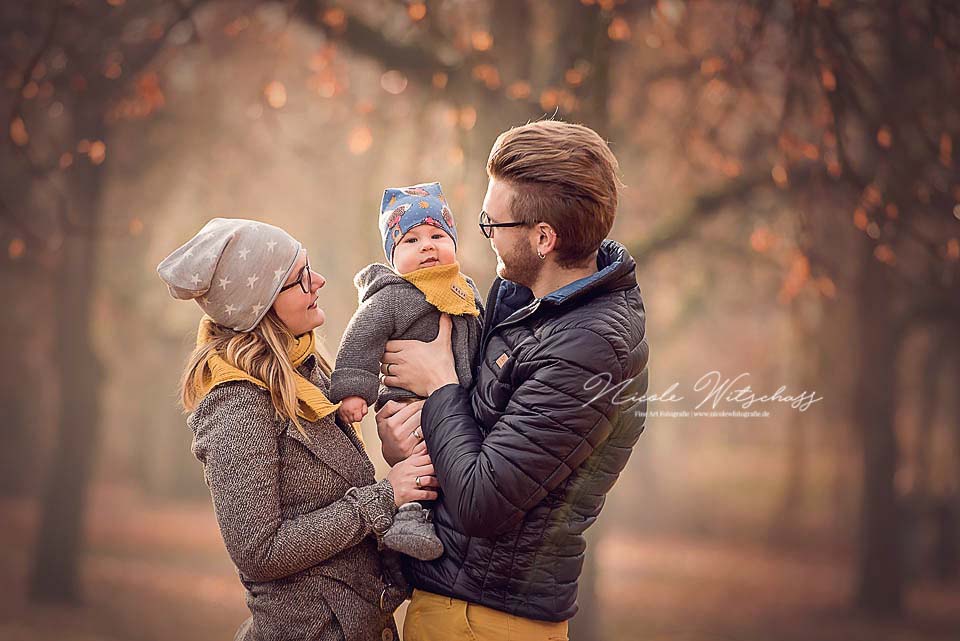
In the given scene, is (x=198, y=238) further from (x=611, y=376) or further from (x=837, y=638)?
(x=837, y=638)

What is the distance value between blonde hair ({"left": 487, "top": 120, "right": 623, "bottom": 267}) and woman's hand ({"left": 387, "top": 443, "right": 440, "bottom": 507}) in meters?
0.60

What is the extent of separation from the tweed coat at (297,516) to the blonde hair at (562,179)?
0.71 metres

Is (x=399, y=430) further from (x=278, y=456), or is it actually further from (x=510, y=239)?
(x=510, y=239)

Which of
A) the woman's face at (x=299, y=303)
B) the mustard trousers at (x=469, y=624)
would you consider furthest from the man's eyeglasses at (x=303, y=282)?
the mustard trousers at (x=469, y=624)

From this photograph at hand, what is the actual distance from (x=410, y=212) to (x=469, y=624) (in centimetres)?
102

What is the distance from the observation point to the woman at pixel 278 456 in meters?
2.08

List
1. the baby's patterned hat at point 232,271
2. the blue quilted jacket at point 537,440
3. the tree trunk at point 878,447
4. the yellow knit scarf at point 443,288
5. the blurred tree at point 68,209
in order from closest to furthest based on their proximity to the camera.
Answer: the blue quilted jacket at point 537,440 → the baby's patterned hat at point 232,271 → the yellow knit scarf at point 443,288 → the blurred tree at point 68,209 → the tree trunk at point 878,447

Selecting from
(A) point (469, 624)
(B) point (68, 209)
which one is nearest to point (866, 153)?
(B) point (68, 209)

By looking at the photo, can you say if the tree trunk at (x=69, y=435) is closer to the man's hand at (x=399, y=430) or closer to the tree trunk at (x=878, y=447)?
the man's hand at (x=399, y=430)

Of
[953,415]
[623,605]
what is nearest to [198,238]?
[623,605]

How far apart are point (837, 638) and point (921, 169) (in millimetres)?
4951

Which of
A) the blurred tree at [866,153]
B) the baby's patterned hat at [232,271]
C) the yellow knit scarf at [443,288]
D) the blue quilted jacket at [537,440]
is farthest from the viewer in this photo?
the blurred tree at [866,153]

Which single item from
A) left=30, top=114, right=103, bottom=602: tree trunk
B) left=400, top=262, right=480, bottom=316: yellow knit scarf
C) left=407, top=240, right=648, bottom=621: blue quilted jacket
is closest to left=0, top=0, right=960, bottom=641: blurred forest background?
left=30, top=114, right=103, bottom=602: tree trunk

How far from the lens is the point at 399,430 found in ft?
7.52
